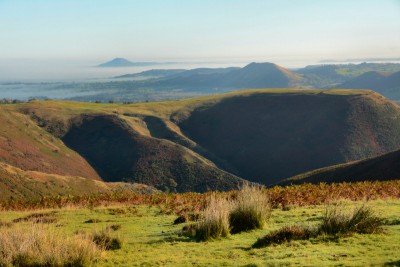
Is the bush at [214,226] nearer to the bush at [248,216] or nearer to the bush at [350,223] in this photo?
the bush at [248,216]

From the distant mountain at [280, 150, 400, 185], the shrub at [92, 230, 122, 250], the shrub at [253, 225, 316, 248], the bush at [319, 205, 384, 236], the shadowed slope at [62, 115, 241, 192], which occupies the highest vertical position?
the bush at [319, 205, 384, 236]

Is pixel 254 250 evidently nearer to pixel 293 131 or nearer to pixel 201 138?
pixel 293 131

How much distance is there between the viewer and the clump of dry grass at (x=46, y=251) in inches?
373

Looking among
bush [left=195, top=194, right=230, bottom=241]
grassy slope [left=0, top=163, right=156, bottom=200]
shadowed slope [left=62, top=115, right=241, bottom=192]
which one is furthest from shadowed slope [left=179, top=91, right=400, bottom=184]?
bush [left=195, top=194, right=230, bottom=241]

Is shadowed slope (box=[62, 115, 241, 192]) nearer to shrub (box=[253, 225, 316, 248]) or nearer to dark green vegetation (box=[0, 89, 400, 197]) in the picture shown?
dark green vegetation (box=[0, 89, 400, 197])

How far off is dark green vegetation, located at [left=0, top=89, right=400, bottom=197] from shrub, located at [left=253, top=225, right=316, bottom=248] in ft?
252

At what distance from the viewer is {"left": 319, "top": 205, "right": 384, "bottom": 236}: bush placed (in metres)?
10.9

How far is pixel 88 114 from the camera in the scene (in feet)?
466

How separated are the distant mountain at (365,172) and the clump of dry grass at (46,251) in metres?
51.3

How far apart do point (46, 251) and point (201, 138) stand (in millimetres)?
139080

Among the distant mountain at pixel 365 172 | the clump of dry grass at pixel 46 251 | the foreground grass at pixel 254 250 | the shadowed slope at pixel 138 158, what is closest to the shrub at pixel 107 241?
the foreground grass at pixel 254 250

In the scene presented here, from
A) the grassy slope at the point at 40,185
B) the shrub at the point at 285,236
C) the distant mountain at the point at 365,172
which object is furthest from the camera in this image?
the grassy slope at the point at 40,185

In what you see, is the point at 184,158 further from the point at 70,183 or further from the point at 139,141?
the point at 70,183

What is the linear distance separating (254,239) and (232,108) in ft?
496
